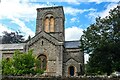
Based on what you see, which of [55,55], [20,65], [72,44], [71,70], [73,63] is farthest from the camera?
[72,44]

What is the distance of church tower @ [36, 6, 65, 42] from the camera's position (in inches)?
1568

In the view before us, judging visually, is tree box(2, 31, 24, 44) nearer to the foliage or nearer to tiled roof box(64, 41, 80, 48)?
tiled roof box(64, 41, 80, 48)

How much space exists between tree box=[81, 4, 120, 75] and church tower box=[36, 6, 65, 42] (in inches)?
518

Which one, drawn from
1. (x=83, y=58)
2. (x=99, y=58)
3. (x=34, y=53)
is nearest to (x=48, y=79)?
(x=99, y=58)

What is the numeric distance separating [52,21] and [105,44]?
1848 cm

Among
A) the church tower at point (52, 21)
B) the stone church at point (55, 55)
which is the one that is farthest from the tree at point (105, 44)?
the church tower at point (52, 21)

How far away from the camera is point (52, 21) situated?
133ft

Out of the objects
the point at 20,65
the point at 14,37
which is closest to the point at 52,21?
the point at 20,65

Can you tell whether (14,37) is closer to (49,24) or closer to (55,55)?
(49,24)

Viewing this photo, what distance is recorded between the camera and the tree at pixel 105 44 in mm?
24078

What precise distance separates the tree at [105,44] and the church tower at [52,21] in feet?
43.2

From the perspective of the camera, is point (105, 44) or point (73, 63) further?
point (73, 63)

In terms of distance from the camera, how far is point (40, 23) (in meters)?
40.8

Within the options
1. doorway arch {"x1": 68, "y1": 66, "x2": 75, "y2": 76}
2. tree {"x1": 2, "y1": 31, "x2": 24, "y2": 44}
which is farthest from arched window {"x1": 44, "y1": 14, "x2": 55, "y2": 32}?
tree {"x1": 2, "y1": 31, "x2": 24, "y2": 44}
